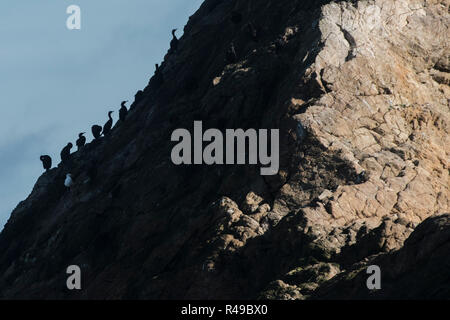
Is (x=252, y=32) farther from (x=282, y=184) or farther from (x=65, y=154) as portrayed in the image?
(x=282, y=184)

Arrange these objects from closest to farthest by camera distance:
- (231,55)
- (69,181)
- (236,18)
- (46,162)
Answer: (231,55) → (69,181) → (236,18) → (46,162)

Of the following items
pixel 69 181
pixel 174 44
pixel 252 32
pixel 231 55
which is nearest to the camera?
pixel 231 55

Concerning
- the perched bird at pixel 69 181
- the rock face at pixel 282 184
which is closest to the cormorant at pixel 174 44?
the rock face at pixel 282 184

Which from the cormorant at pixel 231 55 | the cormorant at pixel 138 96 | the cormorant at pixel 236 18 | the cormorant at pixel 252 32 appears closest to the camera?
the cormorant at pixel 231 55

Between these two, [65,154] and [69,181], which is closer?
[69,181]

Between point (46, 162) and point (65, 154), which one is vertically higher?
point (65, 154)

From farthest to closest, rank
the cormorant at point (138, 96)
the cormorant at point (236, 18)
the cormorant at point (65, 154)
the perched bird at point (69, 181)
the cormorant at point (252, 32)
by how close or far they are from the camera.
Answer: the cormorant at point (138, 96) < the cormorant at point (65, 154) < the cormorant at point (236, 18) < the perched bird at point (69, 181) < the cormorant at point (252, 32)

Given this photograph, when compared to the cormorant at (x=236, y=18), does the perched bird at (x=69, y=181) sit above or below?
below

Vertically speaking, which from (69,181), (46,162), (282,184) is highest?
(46,162)

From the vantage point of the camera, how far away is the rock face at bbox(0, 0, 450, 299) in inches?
1535

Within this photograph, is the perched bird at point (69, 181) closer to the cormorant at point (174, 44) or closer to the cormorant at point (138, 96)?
the cormorant at point (138, 96)

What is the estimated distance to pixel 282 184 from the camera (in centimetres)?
4381

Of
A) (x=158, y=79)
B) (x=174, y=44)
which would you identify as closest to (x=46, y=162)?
(x=158, y=79)

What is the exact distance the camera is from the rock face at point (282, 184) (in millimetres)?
39000
